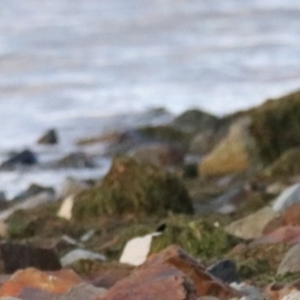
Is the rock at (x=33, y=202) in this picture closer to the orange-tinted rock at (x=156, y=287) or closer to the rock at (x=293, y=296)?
the orange-tinted rock at (x=156, y=287)

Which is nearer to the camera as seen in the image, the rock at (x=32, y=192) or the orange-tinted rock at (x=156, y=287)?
the orange-tinted rock at (x=156, y=287)

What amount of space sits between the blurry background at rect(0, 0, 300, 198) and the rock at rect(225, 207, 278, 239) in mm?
6825

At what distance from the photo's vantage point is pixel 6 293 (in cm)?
375

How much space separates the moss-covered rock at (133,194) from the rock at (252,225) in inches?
52.5

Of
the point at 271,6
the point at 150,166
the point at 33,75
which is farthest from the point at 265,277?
the point at 271,6

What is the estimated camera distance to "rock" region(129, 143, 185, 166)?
1160 cm

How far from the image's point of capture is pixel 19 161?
11742 mm

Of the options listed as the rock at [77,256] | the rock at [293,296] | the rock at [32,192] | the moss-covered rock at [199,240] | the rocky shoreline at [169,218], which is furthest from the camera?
the rock at [32,192]

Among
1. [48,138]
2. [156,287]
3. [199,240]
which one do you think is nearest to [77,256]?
[199,240]

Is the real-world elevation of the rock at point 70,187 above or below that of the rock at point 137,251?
below

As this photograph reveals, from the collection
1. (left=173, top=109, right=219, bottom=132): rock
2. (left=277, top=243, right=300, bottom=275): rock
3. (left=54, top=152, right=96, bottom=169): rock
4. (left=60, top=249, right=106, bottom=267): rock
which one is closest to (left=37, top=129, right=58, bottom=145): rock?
(left=54, top=152, right=96, bottom=169): rock

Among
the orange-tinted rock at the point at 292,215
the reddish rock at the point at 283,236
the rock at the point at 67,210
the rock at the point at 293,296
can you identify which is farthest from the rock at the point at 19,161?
the rock at the point at 293,296

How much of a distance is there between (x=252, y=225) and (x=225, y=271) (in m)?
1.90

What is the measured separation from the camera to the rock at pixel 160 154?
38.1 ft
